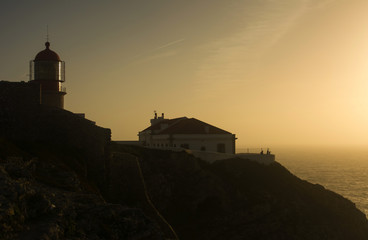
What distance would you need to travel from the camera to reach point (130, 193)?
28.8 metres

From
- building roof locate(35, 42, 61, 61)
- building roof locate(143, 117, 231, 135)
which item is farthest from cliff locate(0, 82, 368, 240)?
building roof locate(35, 42, 61, 61)

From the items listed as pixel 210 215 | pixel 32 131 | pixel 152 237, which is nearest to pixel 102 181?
pixel 32 131

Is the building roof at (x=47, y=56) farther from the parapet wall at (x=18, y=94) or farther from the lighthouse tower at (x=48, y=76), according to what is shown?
the parapet wall at (x=18, y=94)

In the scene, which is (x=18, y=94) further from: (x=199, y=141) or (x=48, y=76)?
(x=199, y=141)

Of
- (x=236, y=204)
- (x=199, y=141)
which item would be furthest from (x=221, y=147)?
(x=236, y=204)

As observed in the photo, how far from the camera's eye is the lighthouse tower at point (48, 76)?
44719mm

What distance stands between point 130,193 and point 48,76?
21689mm

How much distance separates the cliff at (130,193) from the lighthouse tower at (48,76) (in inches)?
406

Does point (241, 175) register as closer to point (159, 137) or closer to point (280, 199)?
point (280, 199)

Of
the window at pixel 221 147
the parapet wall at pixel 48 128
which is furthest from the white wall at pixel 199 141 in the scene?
the parapet wall at pixel 48 128

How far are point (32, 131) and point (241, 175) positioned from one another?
2806 centimetres

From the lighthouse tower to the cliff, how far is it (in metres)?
10.3

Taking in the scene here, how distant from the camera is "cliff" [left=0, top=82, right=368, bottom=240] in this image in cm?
1210

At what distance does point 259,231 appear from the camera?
4141 centimetres
